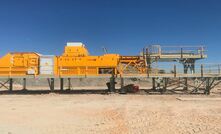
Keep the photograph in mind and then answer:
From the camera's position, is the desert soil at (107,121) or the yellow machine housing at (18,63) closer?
the desert soil at (107,121)

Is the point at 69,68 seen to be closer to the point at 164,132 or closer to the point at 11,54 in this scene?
the point at 11,54

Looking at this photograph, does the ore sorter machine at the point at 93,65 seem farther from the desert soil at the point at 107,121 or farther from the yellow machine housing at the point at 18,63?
the desert soil at the point at 107,121

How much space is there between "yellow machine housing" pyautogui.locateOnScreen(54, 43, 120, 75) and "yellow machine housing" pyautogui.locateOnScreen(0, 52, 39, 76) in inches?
83.5

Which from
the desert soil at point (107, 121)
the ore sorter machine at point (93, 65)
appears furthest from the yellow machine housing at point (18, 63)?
the desert soil at point (107, 121)

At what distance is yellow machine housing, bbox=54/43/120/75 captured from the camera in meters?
32.5

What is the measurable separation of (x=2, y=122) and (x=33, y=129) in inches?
91.0

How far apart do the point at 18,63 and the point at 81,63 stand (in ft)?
18.5

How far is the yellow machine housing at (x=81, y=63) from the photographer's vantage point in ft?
107

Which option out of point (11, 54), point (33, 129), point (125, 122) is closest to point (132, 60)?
point (11, 54)

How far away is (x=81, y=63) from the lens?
32531mm

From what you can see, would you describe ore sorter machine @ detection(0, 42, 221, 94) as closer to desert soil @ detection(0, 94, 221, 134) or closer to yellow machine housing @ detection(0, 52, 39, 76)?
yellow machine housing @ detection(0, 52, 39, 76)

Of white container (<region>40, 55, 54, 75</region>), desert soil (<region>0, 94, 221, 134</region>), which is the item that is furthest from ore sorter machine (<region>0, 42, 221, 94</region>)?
desert soil (<region>0, 94, 221, 134</region>)

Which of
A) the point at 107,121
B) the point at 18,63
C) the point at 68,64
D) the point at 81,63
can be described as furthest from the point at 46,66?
the point at 107,121

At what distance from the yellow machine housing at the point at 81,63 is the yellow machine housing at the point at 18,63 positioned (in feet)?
6.96
